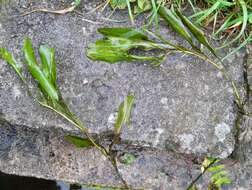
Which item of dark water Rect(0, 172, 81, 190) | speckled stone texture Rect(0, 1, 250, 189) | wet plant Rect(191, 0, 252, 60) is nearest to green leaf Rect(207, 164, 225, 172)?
speckled stone texture Rect(0, 1, 250, 189)

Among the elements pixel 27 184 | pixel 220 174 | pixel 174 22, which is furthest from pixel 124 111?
pixel 27 184

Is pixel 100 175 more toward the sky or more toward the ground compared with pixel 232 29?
more toward the ground

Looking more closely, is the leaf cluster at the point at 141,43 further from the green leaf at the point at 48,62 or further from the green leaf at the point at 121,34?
the green leaf at the point at 48,62

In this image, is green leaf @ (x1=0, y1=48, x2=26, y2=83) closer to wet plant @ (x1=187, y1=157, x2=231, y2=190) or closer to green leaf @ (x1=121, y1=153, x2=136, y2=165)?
green leaf @ (x1=121, y1=153, x2=136, y2=165)

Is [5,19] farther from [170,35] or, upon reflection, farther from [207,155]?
[207,155]

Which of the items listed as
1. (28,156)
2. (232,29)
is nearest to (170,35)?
(232,29)
